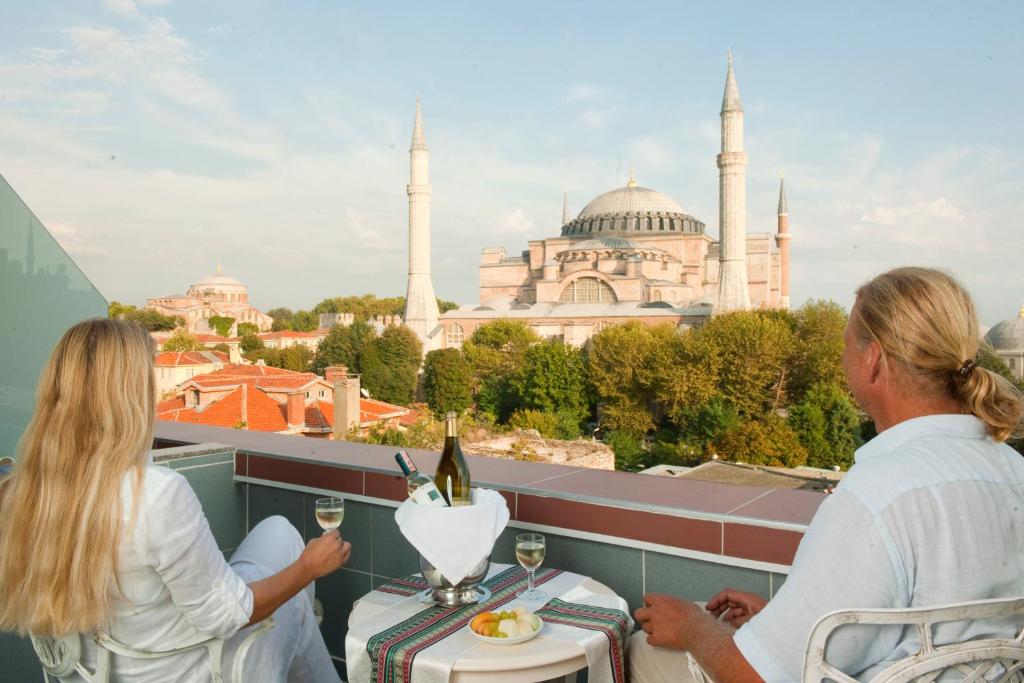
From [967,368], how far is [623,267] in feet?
129

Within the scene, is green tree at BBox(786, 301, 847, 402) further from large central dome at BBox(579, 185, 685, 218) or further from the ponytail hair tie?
the ponytail hair tie

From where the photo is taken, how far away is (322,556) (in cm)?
136

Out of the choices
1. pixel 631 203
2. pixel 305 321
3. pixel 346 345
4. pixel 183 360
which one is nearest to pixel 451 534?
pixel 183 360

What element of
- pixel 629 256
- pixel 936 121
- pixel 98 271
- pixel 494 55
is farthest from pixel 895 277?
pixel 629 256

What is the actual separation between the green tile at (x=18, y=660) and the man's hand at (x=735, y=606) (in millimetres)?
1885

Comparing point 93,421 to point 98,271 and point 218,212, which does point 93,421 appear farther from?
point 218,212

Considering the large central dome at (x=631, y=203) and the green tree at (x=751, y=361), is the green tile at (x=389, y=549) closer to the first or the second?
the green tree at (x=751, y=361)

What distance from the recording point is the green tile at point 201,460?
2.42 meters

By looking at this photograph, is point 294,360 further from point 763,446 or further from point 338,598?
point 338,598

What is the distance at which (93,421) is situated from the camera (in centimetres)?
115

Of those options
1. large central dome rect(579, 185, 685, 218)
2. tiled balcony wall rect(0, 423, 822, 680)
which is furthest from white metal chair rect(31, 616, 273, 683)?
large central dome rect(579, 185, 685, 218)

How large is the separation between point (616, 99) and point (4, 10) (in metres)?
34.0

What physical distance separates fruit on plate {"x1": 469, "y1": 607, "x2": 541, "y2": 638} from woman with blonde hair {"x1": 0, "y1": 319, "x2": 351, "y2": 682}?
401 millimetres

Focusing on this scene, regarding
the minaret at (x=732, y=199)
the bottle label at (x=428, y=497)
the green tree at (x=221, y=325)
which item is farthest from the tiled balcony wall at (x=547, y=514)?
the green tree at (x=221, y=325)
